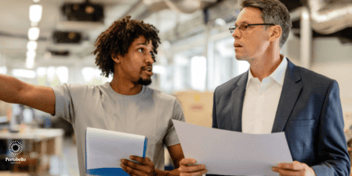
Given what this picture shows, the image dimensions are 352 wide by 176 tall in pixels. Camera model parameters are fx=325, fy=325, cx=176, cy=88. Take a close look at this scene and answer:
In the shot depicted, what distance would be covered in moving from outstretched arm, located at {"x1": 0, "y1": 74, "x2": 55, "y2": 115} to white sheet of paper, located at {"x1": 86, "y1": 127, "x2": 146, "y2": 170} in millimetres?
281

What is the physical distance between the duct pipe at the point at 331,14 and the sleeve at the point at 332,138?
2.68 metres

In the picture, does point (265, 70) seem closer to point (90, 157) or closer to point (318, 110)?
point (318, 110)

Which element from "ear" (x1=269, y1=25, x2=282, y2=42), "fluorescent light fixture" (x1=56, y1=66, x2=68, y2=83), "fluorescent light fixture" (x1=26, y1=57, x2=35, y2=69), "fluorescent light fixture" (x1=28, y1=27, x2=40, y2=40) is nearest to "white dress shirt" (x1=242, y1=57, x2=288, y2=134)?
"ear" (x1=269, y1=25, x2=282, y2=42)

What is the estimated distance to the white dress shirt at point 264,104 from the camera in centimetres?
146

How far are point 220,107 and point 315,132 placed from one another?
1.52ft

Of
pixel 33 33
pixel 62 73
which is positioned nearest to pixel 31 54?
pixel 62 73

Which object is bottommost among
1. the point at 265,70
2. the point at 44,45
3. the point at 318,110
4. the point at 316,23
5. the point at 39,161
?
the point at 39,161

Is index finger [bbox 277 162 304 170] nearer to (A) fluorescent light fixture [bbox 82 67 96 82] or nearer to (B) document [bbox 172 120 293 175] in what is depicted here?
(B) document [bbox 172 120 293 175]

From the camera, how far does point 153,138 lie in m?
1.62

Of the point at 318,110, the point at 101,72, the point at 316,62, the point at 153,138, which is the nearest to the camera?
the point at 318,110

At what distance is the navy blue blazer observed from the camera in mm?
1288

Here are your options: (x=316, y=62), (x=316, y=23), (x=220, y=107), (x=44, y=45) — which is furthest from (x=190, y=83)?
(x=220, y=107)

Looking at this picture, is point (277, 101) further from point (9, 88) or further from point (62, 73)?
point (62, 73)

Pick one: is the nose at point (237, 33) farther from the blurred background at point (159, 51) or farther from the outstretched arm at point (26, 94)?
the blurred background at point (159, 51)
